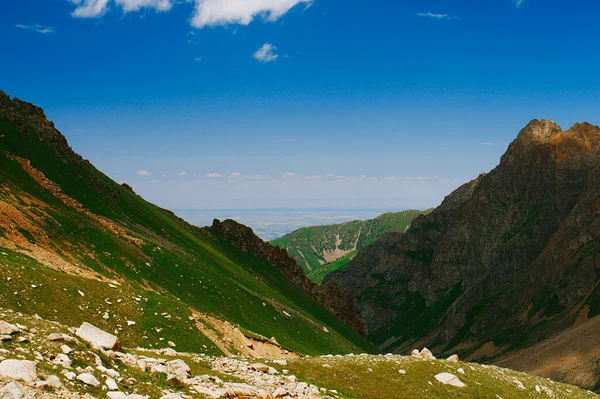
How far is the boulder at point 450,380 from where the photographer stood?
3391cm

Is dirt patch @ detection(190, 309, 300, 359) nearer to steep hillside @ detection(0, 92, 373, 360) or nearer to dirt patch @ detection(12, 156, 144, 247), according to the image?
steep hillside @ detection(0, 92, 373, 360)

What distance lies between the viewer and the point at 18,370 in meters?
16.2

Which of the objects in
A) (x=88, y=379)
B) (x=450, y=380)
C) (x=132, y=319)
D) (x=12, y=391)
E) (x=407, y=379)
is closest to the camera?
(x=12, y=391)

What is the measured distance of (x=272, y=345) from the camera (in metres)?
55.6

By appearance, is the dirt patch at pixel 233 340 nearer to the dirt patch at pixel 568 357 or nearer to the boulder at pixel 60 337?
the boulder at pixel 60 337

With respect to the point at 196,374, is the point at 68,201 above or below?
above

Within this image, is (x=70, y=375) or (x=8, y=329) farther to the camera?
(x=8, y=329)

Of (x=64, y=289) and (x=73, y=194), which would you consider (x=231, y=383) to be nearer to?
(x=64, y=289)

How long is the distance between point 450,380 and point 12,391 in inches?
1174

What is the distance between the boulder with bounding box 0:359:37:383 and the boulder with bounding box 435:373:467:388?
28.1 m

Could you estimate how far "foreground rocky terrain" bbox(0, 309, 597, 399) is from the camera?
56.2ft

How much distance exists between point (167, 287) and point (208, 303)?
22.3ft

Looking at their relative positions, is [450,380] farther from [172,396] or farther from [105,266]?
[105,266]

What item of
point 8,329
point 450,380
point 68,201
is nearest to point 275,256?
point 68,201
